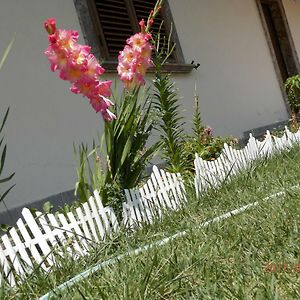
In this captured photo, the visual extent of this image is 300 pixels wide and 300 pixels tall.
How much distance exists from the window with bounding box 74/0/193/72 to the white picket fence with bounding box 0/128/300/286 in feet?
8.07

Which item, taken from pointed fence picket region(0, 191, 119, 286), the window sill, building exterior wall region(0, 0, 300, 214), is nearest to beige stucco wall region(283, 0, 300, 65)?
building exterior wall region(0, 0, 300, 214)

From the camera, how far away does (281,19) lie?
11.9m

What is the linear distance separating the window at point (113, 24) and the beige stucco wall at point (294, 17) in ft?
16.0

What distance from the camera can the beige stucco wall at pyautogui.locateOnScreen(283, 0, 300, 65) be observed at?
12117 millimetres

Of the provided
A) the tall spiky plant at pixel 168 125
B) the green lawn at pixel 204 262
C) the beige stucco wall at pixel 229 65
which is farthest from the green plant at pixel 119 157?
the beige stucco wall at pixel 229 65

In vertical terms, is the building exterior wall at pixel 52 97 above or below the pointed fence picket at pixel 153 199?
above

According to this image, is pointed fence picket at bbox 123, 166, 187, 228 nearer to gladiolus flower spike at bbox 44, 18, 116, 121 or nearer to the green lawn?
the green lawn

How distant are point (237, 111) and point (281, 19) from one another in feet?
12.6

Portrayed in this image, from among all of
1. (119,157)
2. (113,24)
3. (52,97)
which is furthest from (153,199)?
(113,24)

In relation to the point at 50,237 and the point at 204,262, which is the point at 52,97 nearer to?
the point at 50,237

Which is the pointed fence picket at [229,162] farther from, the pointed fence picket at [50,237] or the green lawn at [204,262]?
the pointed fence picket at [50,237]

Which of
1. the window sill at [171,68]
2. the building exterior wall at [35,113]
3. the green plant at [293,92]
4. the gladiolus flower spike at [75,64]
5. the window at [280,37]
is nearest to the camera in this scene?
the gladiolus flower spike at [75,64]

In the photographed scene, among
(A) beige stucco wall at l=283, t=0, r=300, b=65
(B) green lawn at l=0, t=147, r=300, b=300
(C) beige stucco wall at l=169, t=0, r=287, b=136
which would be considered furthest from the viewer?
(A) beige stucco wall at l=283, t=0, r=300, b=65

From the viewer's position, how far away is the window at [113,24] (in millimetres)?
6621
